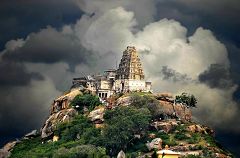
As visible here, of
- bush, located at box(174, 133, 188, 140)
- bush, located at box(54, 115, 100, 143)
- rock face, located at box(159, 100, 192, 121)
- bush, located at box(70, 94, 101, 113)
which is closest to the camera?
bush, located at box(174, 133, 188, 140)

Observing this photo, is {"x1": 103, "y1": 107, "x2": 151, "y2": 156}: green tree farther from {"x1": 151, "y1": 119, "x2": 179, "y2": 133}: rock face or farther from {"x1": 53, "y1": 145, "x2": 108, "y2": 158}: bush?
{"x1": 53, "y1": 145, "x2": 108, "y2": 158}: bush

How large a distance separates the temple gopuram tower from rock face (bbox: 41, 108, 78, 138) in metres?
12.2

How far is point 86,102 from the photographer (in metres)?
137

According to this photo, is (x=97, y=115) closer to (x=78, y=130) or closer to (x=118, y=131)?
(x=78, y=130)

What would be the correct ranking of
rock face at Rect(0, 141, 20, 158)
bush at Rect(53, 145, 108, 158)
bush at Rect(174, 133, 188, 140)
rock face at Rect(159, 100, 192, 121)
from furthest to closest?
rock face at Rect(0, 141, 20, 158) < rock face at Rect(159, 100, 192, 121) < bush at Rect(174, 133, 188, 140) < bush at Rect(53, 145, 108, 158)

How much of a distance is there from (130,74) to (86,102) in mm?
13221

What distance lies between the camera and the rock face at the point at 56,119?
137 meters

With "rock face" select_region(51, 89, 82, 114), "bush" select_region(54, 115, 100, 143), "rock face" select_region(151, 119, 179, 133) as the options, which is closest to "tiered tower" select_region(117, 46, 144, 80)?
"rock face" select_region(51, 89, 82, 114)

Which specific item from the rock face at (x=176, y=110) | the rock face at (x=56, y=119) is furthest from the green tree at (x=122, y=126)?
the rock face at (x=56, y=119)

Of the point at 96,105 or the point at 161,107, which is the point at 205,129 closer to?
the point at 161,107

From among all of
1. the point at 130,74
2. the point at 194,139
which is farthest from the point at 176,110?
the point at 130,74

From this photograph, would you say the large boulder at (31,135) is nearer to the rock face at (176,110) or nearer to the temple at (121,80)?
the temple at (121,80)

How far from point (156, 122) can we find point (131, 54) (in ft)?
76.9

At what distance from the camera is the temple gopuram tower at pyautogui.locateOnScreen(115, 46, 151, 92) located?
474 feet
